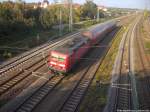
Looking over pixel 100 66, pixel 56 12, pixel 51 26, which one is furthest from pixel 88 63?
pixel 56 12

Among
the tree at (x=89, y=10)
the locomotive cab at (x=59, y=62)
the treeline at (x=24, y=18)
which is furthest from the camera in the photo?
the tree at (x=89, y=10)

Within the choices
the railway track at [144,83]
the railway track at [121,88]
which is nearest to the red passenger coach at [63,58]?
the railway track at [121,88]

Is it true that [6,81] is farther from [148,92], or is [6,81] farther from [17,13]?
[17,13]

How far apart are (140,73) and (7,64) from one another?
14.3m

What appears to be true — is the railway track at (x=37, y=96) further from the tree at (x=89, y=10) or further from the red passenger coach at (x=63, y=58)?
the tree at (x=89, y=10)

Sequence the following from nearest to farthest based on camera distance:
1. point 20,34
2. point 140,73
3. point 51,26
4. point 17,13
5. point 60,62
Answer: point 60,62 < point 140,73 < point 20,34 < point 17,13 < point 51,26

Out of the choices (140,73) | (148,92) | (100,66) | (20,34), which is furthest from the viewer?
(20,34)

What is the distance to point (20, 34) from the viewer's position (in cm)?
4244

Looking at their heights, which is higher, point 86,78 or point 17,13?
point 17,13

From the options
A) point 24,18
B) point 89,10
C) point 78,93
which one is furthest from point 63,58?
point 89,10

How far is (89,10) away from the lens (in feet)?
326

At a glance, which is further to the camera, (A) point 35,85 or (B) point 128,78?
(B) point 128,78

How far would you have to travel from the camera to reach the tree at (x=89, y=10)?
313 ft

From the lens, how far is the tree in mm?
95300
